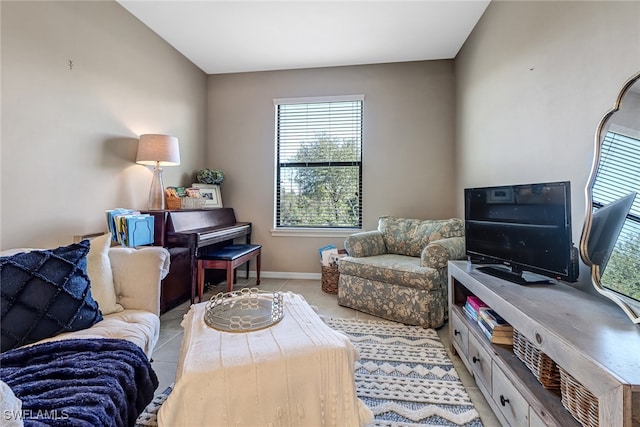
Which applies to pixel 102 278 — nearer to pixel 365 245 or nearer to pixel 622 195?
pixel 365 245

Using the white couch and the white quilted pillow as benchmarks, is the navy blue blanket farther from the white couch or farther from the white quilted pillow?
the white quilted pillow

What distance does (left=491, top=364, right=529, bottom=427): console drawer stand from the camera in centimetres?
104

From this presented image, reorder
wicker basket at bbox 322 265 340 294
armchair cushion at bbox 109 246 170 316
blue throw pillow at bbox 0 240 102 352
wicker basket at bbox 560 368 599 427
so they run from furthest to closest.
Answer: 1. wicker basket at bbox 322 265 340 294
2. armchair cushion at bbox 109 246 170 316
3. blue throw pillow at bbox 0 240 102 352
4. wicker basket at bbox 560 368 599 427

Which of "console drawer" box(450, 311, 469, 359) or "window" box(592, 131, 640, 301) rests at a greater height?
"window" box(592, 131, 640, 301)

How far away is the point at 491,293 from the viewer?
4.29ft

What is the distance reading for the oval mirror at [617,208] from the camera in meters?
0.98

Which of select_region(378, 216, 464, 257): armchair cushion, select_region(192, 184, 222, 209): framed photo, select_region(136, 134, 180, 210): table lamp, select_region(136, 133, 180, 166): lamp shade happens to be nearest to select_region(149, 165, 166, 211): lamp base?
select_region(136, 134, 180, 210): table lamp

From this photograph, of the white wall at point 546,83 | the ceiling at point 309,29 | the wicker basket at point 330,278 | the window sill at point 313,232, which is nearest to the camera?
the white wall at point 546,83

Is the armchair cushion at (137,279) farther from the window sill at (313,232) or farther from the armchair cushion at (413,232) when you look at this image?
the armchair cushion at (413,232)

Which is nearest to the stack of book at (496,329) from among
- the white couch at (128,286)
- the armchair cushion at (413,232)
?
the armchair cushion at (413,232)

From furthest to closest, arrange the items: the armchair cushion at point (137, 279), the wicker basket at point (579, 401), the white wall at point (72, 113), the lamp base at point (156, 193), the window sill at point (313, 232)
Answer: the window sill at point (313, 232), the lamp base at point (156, 193), the white wall at point (72, 113), the armchair cushion at point (137, 279), the wicker basket at point (579, 401)

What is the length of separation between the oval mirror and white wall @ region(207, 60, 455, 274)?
7.40ft

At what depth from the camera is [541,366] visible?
105 cm

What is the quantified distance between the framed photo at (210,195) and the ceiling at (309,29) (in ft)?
5.11
